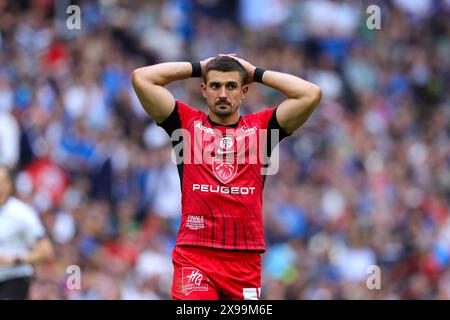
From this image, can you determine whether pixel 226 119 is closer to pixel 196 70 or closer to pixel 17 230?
pixel 196 70

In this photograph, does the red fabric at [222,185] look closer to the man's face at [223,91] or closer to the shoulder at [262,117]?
the shoulder at [262,117]

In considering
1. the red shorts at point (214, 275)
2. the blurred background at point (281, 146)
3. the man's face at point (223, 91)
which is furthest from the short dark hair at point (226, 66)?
the blurred background at point (281, 146)

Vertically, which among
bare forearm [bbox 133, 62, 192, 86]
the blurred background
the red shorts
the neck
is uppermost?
the blurred background

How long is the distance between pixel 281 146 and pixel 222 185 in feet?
29.4

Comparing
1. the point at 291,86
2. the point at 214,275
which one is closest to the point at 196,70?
the point at 291,86

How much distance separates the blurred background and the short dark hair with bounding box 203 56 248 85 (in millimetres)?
4080

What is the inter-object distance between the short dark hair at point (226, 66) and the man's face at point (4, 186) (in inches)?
127

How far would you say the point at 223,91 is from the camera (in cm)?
779

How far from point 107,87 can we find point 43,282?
202 inches

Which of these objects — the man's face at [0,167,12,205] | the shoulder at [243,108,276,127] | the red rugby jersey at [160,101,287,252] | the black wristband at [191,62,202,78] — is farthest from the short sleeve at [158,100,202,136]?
the man's face at [0,167,12,205]

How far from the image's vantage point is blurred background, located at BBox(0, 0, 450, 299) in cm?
1422

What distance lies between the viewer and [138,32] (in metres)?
17.9

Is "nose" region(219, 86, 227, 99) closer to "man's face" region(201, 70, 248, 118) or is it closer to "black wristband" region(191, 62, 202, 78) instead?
"man's face" region(201, 70, 248, 118)

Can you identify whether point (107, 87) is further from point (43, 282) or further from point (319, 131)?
point (43, 282)
